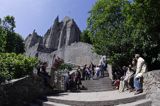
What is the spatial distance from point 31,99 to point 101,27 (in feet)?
62.4

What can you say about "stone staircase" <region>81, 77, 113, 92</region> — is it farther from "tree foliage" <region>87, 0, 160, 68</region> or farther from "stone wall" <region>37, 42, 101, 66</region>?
"stone wall" <region>37, 42, 101, 66</region>

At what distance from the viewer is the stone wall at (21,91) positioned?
17.3 m

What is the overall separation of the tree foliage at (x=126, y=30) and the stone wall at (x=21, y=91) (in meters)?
9.42

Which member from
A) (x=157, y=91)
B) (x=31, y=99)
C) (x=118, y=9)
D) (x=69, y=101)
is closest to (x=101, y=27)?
(x=118, y=9)

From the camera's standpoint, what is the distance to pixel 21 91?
18.1 meters

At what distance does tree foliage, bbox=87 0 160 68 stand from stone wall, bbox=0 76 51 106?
30.9 ft

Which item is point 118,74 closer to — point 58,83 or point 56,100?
point 58,83

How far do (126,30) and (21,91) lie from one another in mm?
15176

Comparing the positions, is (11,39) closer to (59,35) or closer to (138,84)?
(59,35)

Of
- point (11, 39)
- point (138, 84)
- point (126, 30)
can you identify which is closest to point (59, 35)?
point (11, 39)

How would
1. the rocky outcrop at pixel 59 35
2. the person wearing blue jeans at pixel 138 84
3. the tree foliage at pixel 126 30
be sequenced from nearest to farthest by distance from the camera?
the person wearing blue jeans at pixel 138 84, the tree foliage at pixel 126 30, the rocky outcrop at pixel 59 35

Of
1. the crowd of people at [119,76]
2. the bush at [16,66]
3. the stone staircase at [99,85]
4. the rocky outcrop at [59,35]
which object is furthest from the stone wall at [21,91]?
the rocky outcrop at [59,35]

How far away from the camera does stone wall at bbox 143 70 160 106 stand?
12.4 m

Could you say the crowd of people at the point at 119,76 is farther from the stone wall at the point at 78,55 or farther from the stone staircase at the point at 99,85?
the stone wall at the point at 78,55
